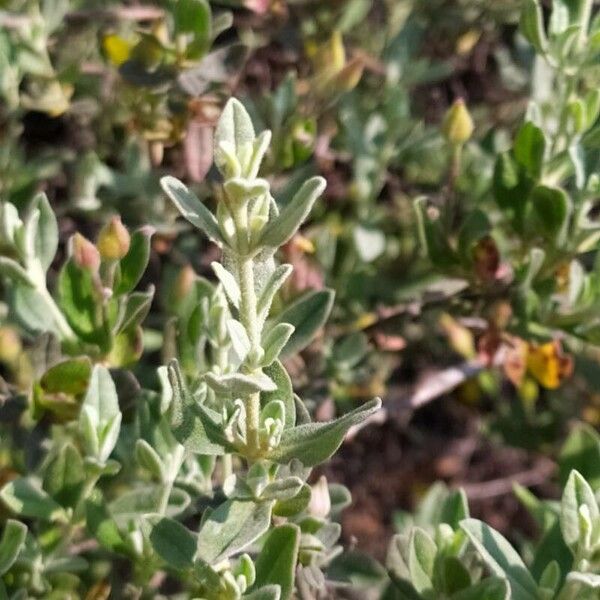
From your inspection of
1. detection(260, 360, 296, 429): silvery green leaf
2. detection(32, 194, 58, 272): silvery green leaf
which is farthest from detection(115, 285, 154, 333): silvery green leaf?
detection(260, 360, 296, 429): silvery green leaf

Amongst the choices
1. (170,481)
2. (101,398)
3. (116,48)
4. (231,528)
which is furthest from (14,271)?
(116,48)

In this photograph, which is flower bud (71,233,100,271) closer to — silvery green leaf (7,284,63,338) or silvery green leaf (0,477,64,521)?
silvery green leaf (7,284,63,338)

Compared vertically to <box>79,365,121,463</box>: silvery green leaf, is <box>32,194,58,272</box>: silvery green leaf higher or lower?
higher

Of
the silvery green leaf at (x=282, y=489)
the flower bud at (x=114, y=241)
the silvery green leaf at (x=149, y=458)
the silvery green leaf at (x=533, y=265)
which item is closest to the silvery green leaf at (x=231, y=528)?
the silvery green leaf at (x=282, y=489)

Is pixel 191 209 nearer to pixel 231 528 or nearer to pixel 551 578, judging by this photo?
pixel 231 528

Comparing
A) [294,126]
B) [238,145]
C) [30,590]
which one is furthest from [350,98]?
[30,590]

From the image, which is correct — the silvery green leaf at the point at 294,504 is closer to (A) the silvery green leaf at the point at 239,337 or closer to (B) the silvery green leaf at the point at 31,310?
(A) the silvery green leaf at the point at 239,337

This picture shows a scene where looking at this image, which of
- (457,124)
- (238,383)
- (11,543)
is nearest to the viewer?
(238,383)

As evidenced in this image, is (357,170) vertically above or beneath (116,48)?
beneath
